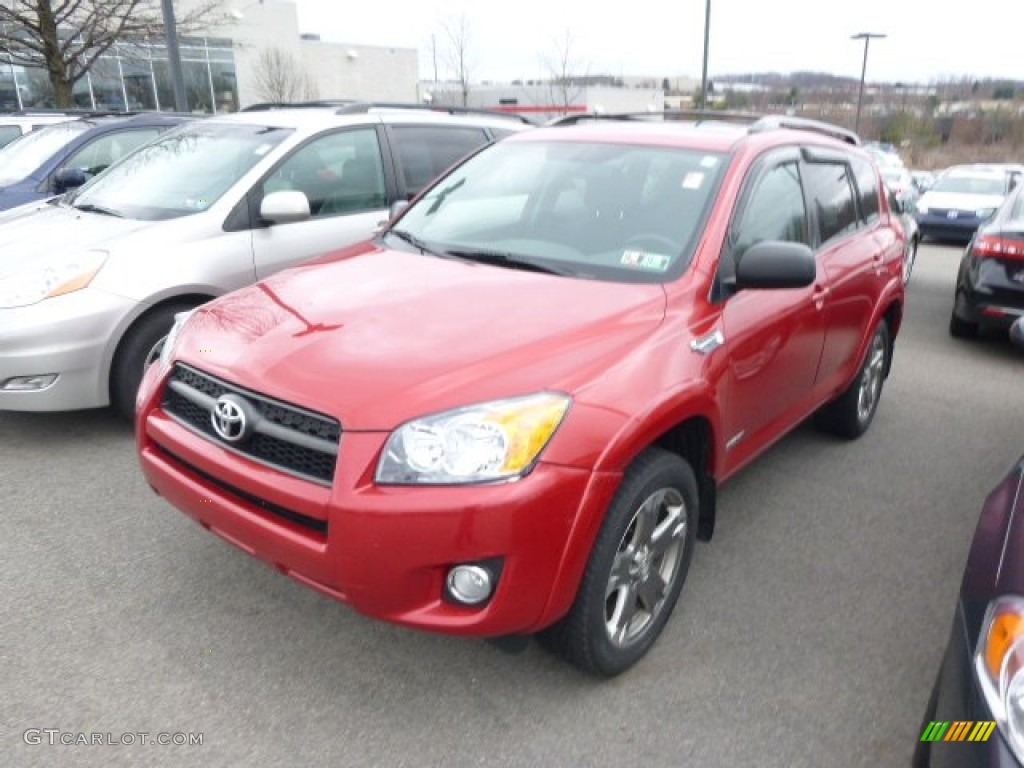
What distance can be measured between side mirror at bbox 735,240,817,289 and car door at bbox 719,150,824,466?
127mm

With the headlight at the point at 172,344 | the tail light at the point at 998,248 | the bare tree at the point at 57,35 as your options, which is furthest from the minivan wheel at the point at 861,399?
the bare tree at the point at 57,35

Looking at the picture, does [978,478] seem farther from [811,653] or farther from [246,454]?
[246,454]

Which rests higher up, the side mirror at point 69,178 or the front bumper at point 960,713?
the side mirror at point 69,178

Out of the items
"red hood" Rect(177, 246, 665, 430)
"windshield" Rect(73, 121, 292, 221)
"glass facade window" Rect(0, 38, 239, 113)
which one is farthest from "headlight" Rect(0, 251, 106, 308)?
"glass facade window" Rect(0, 38, 239, 113)

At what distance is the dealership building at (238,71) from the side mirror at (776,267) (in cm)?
1748

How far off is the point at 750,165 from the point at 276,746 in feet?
8.94

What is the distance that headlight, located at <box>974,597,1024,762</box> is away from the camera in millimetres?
1537

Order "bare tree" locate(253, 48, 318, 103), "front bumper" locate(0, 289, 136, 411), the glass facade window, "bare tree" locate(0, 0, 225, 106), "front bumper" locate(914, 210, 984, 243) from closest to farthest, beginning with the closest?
"front bumper" locate(0, 289, 136, 411) → "bare tree" locate(0, 0, 225, 106) → "front bumper" locate(914, 210, 984, 243) → the glass facade window → "bare tree" locate(253, 48, 318, 103)

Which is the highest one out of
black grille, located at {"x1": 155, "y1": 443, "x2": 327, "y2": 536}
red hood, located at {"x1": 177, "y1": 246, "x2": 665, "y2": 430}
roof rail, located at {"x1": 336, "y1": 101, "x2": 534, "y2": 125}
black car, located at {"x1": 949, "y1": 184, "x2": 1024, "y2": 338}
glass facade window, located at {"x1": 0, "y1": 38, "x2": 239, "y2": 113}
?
glass facade window, located at {"x1": 0, "y1": 38, "x2": 239, "y2": 113}

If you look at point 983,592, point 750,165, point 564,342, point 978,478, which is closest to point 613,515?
point 564,342

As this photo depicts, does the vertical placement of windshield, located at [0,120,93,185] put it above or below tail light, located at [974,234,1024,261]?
above

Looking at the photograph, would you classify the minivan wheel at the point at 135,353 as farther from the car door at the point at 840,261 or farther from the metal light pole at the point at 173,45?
the metal light pole at the point at 173,45

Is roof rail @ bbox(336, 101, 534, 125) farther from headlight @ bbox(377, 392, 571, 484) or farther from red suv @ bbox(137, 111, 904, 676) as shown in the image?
headlight @ bbox(377, 392, 571, 484)

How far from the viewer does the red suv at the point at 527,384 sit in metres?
2.17
